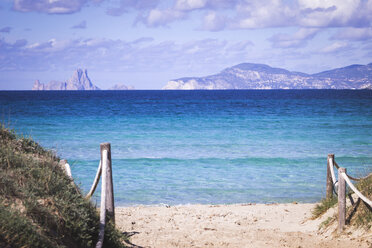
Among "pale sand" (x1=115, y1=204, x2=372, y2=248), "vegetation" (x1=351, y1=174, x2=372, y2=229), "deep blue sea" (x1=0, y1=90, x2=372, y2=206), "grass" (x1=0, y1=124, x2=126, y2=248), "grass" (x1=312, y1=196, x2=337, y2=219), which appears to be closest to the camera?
"grass" (x1=0, y1=124, x2=126, y2=248)

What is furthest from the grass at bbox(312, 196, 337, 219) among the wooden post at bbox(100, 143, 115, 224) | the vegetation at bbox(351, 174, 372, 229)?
the wooden post at bbox(100, 143, 115, 224)

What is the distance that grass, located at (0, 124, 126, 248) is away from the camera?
14.7 feet

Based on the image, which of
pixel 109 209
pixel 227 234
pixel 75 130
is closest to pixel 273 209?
pixel 227 234

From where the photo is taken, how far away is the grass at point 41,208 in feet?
14.7

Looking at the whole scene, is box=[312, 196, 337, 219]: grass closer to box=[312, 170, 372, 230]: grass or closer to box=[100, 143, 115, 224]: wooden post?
box=[312, 170, 372, 230]: grass

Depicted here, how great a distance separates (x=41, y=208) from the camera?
5.00 metres

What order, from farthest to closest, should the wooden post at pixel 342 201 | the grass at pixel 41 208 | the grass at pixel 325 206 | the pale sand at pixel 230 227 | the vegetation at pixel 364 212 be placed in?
1. the grass at pixel 325 206
2. the pale sand at pixel 230 227
3. the wooden post at pixel 342 201
4. the vegetation at pixel 364 212
5. the grass at pixel 41 208

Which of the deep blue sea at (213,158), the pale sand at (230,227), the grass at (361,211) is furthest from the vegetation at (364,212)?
the deep blue sea at (213,158)

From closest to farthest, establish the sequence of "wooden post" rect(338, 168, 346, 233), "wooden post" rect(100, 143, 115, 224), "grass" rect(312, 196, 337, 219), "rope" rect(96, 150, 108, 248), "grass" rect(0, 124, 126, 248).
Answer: "grass" rect(0, 124, 126, 248) → "rope" rect(96, 150, 108, 248) → "wooden post" rect(100, 143, 115, 224) → "wooden post" rect(338, 168, 346, 233) → "grass" rect(312, 196, 337, 219)

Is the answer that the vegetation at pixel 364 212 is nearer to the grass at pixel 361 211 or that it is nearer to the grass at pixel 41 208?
the grass at pixel 361 211

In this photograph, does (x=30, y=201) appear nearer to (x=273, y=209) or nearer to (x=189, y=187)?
(x=273, y=209)

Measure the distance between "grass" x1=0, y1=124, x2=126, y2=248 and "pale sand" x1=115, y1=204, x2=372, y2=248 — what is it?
1841 millimetres

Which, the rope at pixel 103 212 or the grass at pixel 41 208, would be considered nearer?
the grass at pixel 41 208

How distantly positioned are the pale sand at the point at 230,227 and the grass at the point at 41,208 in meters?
1.84
